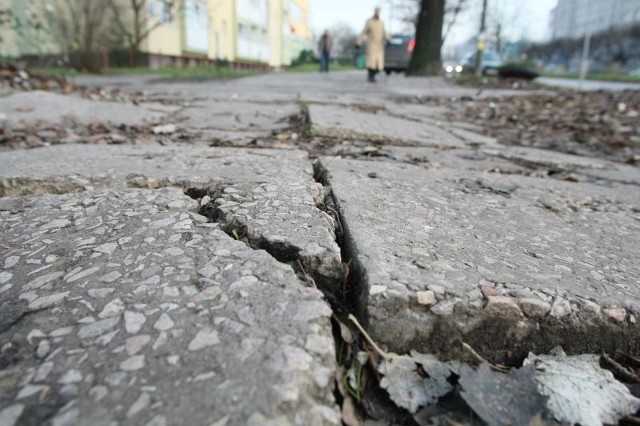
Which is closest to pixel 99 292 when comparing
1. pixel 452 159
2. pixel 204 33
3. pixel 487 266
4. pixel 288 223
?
pixel 288 223

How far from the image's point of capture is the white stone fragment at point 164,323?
654 millimetres

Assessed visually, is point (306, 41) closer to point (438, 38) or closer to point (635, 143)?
point (438, 38)

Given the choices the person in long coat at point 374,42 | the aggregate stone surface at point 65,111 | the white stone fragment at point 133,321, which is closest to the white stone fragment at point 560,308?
the white stone fragment at point 133,321

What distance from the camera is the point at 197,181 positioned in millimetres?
1329

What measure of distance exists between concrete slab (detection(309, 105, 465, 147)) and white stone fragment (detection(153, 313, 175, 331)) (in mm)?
1826

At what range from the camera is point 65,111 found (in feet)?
9.25

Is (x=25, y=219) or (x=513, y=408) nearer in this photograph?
(x=513, y=408)

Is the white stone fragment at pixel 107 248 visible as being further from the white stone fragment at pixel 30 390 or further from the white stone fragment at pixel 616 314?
the white stone fragment at pixel 616 314

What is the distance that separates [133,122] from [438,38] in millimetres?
10479

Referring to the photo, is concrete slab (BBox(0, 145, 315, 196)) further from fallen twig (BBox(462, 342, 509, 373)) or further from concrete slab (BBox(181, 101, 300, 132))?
concrete slab (BBox(181, 101, 300, 132))

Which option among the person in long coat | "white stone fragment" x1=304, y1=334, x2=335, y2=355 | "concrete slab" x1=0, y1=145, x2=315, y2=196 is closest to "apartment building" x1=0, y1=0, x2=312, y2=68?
"concrete slab" x1=0, y1=145, x2=315, y2=196

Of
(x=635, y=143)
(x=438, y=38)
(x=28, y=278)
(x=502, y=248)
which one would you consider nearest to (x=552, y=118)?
(x=635, y=143)

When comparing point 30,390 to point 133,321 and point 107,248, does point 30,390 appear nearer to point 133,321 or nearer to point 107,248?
point 133,321

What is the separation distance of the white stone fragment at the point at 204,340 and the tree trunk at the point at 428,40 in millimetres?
11800
